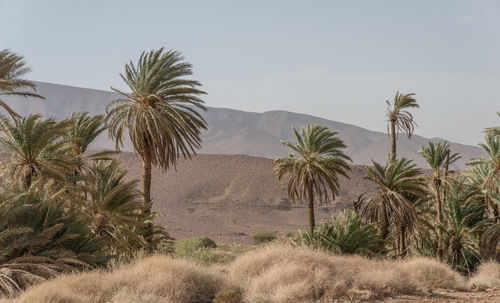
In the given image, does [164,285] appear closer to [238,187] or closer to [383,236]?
[383,236]

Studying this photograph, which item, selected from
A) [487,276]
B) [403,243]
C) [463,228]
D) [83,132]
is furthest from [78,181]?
[463,228]

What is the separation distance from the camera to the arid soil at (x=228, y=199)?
6562 centimetres

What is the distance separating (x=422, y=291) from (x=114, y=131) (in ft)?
44.4

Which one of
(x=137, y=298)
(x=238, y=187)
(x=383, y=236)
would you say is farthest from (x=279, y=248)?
(x=238, y=187)

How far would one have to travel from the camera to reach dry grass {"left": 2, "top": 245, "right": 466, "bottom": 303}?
35.3 ft

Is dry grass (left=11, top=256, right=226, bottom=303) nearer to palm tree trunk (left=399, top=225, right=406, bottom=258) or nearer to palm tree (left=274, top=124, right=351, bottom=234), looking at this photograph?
palm tree (left=274, top=124, right=351, bottom=234)

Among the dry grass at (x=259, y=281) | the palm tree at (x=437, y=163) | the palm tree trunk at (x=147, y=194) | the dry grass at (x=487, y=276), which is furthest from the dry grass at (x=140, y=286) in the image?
the palm tree at (x=437, y=163)

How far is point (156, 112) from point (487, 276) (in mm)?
14045

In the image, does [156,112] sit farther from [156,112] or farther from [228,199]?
[228,199]

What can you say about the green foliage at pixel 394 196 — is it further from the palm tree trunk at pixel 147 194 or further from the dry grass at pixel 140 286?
the dry grass at pixel 140 286

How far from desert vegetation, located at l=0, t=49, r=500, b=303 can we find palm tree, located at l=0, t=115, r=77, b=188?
0.12ft

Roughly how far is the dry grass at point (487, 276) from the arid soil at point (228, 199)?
120ft

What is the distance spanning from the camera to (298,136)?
2372 centimetres

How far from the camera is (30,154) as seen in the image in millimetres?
15234
